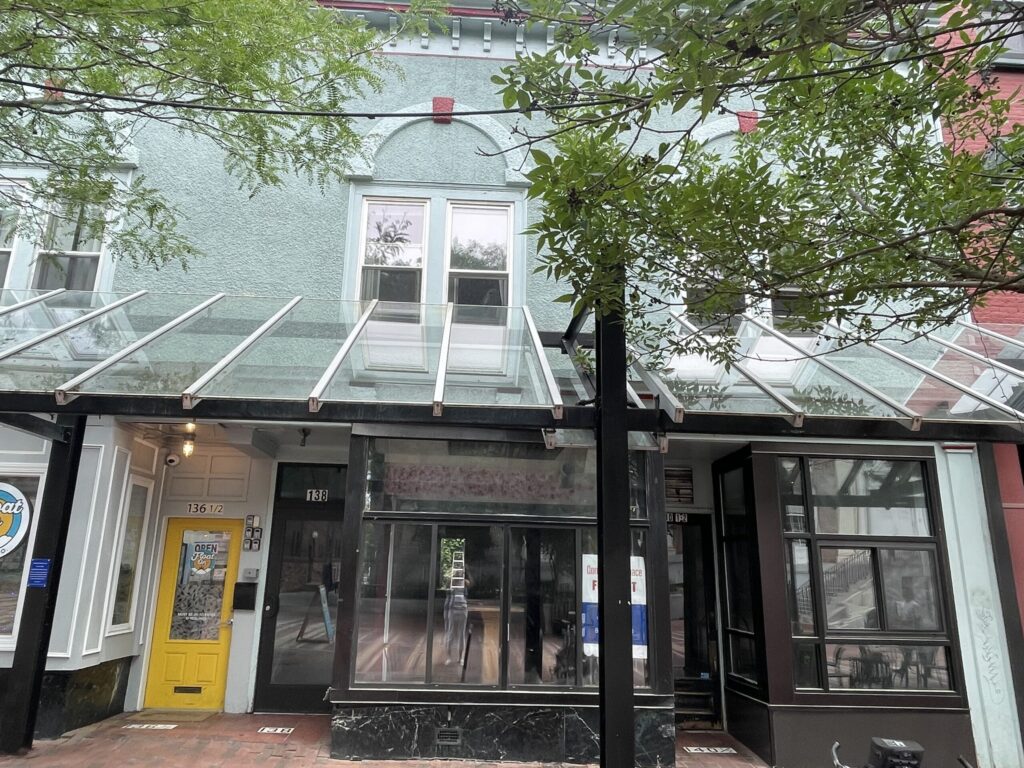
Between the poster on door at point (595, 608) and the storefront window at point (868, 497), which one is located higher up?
the storefront window at point (868, 497)

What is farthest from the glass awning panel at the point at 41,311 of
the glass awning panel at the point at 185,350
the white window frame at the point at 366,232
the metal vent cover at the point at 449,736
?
the metal vent cover at the point at 449,736

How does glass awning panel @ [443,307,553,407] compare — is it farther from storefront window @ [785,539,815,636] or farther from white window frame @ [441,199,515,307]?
storefront window @ [785,539,815,636]

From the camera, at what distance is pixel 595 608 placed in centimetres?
686

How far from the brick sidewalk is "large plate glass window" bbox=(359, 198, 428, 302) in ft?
16.0

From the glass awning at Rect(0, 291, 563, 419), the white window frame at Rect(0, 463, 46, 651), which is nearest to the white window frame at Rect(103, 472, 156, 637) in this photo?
the white window frame at Rect(0, 463, 46, 651)

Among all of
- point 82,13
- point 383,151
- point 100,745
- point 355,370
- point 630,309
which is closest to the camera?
point 82,13

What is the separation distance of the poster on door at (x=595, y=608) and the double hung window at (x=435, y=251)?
3.38m

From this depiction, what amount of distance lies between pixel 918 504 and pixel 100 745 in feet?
28.3

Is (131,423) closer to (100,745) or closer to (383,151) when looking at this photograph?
(100,745)

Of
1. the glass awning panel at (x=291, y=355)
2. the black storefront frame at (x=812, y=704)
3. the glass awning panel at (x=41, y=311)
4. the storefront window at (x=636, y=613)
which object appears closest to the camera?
the glass awning panel at (x=291, y=355)

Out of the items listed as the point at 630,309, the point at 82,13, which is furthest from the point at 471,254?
the point at 82,13

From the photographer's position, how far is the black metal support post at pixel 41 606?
5.71 m

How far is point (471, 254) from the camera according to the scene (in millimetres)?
8508

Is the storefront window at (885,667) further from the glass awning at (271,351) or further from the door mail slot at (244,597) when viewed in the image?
the door mail slot at (244,597)
